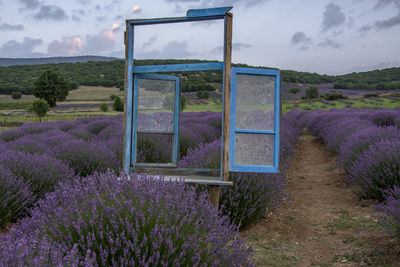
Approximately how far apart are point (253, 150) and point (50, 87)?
230 ft

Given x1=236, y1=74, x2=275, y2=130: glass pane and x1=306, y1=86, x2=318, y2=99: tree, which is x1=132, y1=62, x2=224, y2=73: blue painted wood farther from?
x1=306, y1=86, x2=318, y2=99: tree

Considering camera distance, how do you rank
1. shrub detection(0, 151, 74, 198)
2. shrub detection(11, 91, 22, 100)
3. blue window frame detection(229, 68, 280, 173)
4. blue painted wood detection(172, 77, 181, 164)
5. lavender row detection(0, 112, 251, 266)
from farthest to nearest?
1. shrub detection(11, 91, 22, 100)
2. blue painted wood detection(172, 77, 181, 164)
3. shrub detection(0, 151, 74, 198)
4. blue window frame detection(229, 68, 280, 173)
5. lavender row detection(0, 112, 251, 266)

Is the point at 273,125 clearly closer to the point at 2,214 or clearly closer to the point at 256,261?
the point at 256,261

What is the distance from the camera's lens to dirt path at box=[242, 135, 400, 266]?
319 cm

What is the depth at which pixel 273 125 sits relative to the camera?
11.3ft

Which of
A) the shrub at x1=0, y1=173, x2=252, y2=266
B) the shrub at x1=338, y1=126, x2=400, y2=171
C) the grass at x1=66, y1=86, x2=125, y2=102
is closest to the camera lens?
the shrub at x1=0, y1=173, x2=252, y2=266

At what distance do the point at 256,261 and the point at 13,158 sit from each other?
3.23 m

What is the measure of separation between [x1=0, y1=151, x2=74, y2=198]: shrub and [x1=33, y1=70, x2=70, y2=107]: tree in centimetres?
6679

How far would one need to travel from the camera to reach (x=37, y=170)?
420cm

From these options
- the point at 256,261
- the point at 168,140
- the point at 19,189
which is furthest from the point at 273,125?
the point at 168,140

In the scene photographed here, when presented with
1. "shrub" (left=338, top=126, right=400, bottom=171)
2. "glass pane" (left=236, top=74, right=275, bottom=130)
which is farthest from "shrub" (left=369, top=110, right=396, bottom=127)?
"glass pane" (left=236, top=74, right=275, bottom=130)

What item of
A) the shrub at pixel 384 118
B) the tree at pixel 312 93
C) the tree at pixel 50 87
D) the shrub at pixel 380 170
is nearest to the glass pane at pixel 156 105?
the shrub at pixel 380 170

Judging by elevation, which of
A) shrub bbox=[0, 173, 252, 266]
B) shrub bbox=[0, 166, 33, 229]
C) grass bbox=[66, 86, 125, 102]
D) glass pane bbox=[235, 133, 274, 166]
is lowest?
shrub bbox=[0, 166, 33, 229]

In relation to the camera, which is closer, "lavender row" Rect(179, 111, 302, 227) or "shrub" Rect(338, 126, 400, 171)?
"lavender row" Rect(179, 111, 302, 227)
